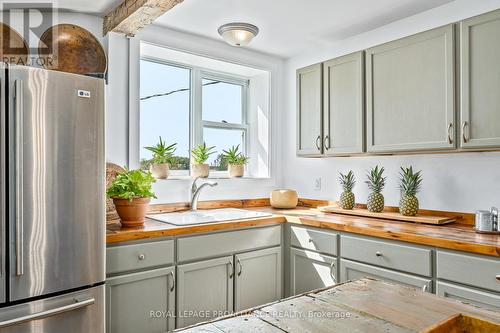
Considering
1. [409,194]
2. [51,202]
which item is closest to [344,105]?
[409,194]

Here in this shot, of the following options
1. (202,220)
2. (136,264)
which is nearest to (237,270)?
(202,220)

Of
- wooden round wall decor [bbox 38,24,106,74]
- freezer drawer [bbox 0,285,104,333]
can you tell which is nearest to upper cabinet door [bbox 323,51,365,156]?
wooden round wall decor [bbox 38,24,106,74]

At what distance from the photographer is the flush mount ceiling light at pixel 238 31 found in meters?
2.64

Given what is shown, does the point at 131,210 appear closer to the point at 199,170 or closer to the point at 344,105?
the point at 199,170

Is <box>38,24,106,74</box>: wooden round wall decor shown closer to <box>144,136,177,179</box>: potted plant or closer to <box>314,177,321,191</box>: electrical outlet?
<box>144,136,177,179</box>: potted plant

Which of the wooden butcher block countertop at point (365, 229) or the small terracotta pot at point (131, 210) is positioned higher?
the small terracotta pot at point (131, 210)

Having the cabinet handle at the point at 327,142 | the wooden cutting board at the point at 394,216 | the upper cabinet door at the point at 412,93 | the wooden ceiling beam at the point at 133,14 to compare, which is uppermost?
the wooden ceiling beam at the point at 133,14

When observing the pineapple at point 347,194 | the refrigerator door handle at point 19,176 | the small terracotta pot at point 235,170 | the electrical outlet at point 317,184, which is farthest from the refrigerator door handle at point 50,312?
the electrical outlet at point 317,184

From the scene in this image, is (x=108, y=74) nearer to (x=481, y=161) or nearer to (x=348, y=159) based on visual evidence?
(x=348, y=159)

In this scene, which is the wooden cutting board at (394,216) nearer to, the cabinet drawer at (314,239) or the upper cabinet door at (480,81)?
the cabinet drawer at (314,239)

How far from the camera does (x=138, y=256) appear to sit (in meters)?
2.07

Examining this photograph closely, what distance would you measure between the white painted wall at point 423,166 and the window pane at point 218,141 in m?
0.61

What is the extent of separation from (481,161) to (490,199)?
0.25m

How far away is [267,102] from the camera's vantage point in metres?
3.63
